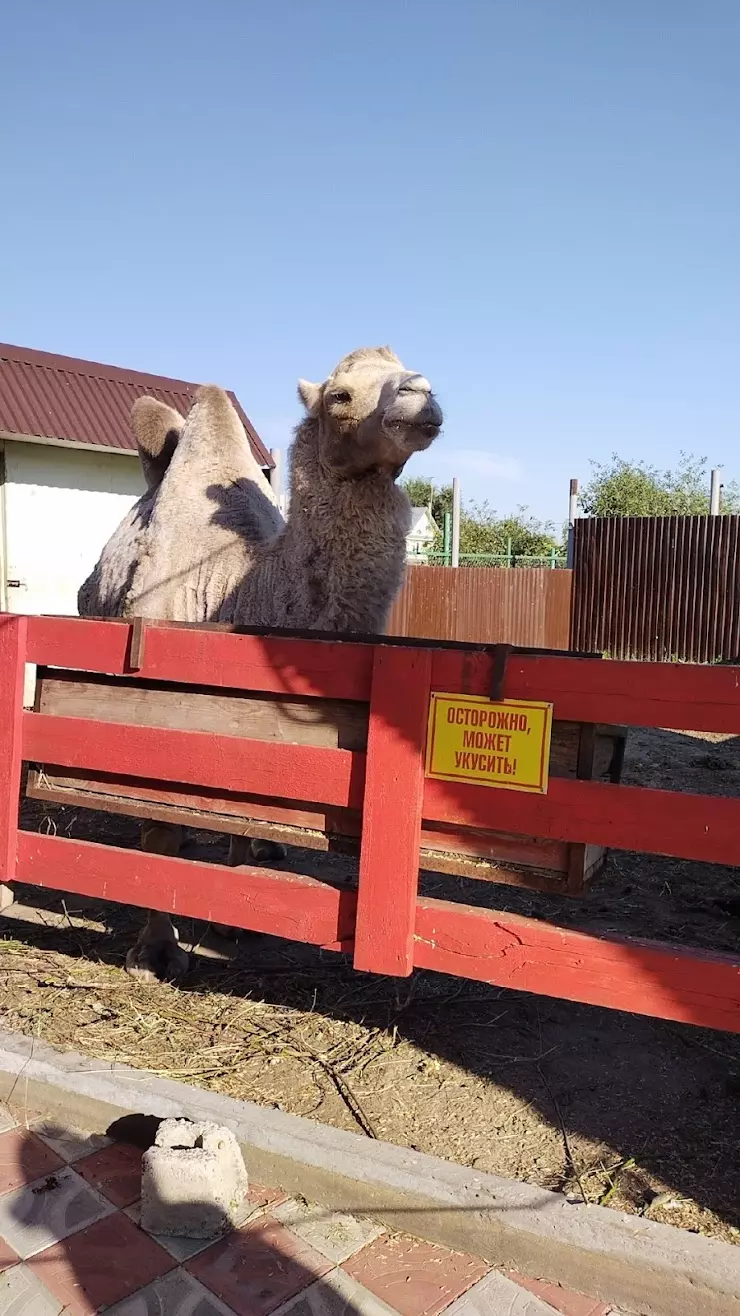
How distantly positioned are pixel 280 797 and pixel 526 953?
975 mm

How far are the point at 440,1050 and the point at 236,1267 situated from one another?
1.26 metres

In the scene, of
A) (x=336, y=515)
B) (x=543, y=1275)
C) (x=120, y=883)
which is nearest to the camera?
(x=543, y=1275)

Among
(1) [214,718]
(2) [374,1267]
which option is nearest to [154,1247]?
(2) [374,1267]

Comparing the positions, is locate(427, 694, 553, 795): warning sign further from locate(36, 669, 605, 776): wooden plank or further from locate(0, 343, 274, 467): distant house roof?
locate(0, 343, 274, 467): distant house roof

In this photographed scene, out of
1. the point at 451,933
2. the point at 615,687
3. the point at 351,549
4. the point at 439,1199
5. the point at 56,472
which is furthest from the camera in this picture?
the point at 56,472

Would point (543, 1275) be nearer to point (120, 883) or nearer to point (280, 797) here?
point (280, 797)

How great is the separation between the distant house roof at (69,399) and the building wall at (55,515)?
38 cm

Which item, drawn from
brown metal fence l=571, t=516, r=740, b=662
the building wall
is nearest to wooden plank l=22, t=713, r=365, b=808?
the building wall

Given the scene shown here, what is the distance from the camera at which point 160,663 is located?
3.55m

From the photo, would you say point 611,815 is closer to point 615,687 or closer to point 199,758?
point 615,687

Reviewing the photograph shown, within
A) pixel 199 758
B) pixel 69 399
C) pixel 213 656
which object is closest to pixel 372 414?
pixel 213 656

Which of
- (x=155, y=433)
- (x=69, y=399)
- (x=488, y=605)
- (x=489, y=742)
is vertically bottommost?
(x=489, y=742)

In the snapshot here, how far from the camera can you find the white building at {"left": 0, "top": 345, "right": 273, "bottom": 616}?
1327 centimetres

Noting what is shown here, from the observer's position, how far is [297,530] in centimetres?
541
